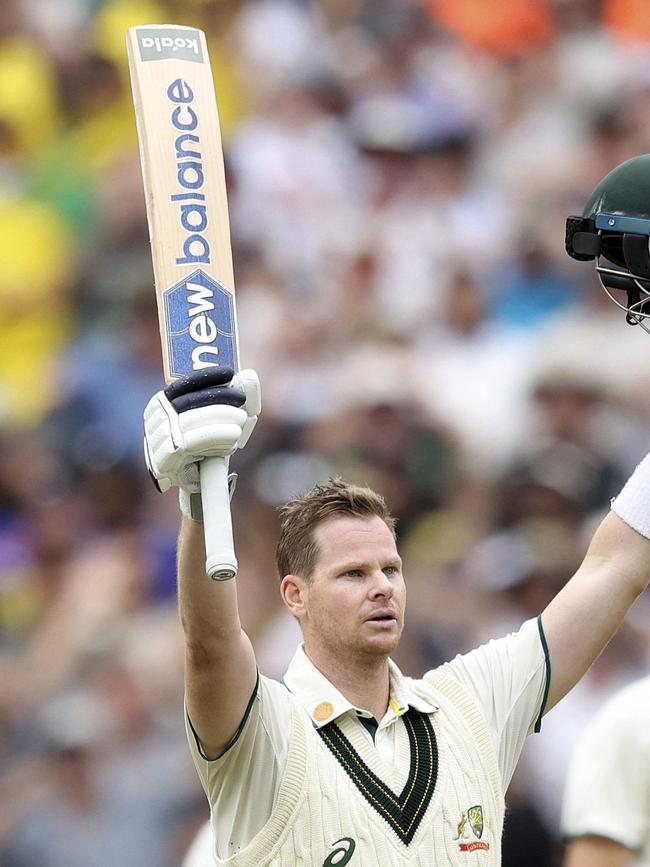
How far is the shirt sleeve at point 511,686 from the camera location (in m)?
2.90

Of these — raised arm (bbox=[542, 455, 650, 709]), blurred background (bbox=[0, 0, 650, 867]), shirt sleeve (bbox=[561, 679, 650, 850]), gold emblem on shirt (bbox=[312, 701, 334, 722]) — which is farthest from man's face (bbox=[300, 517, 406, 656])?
blurred background (bbox=[0, 0, 650, 867])

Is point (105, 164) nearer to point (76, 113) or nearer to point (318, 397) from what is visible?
point (76, 113)

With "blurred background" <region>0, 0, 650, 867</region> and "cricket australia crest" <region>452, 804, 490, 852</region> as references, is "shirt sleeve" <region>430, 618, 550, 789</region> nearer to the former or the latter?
"cricket australia crest" <region>452, 804, 490, 852</region>

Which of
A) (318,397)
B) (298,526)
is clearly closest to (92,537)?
(318,397)

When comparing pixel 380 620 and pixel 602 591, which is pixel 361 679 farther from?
pixel 602 591

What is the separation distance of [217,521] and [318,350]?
138 inches

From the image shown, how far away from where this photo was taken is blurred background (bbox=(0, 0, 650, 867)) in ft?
17.0

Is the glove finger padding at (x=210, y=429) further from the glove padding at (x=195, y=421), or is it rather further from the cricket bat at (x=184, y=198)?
the cricket bat at (x=184, y=198)

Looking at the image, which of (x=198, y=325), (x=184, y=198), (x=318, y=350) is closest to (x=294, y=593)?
(x=198, y=325)

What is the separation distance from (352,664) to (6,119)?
12.5 ft

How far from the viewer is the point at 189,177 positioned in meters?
2.70

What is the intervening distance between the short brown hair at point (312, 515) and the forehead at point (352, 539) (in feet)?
0.05

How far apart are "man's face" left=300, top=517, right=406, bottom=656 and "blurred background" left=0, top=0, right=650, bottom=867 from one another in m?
2.35

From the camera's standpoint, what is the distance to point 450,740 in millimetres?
2812
